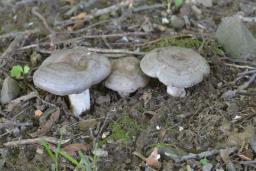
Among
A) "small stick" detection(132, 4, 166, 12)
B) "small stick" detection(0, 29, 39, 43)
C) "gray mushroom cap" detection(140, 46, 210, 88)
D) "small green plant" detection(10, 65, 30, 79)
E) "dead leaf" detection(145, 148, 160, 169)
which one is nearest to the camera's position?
"dead leaf" detection(145, 148, 160, 169)

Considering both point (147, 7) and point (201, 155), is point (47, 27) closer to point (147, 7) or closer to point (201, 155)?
point (147, 7)

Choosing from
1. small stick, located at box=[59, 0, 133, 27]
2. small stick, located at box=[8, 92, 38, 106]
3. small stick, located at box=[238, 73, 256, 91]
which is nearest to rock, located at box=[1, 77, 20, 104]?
small stick, located at box=[8, 92, 38, 106]

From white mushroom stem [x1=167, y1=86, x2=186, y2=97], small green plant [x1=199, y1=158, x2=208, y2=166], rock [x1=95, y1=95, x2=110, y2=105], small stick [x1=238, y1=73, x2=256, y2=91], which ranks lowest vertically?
small green plant [x1=199, y1=158, x2=208, y2=166]

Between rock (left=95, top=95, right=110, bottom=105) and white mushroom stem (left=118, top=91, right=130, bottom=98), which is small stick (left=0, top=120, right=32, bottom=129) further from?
white mushroom stem (left=118, top=91, right=130, bottom=98)

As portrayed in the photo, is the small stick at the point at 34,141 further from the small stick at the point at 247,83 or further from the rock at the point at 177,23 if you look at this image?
the rock at the point at 177,23

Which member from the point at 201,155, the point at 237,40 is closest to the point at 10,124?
the point at 201,155

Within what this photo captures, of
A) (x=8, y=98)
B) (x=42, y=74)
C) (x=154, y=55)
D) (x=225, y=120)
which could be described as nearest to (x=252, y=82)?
(x=225, y=120)
